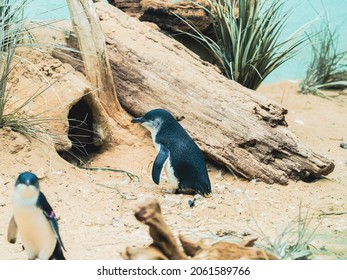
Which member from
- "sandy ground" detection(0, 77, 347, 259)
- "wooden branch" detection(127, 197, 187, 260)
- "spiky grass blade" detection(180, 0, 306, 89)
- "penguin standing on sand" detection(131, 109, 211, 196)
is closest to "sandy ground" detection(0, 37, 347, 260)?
"sandy ground" detection(0, 77, 347, 259)

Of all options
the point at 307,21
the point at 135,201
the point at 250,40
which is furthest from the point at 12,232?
the point at 307,21

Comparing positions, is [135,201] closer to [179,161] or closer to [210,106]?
[179,161]

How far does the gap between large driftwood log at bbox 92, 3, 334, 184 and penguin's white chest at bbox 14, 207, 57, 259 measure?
2.68 meters

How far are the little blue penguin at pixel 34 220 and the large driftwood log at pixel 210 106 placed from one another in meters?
2.64

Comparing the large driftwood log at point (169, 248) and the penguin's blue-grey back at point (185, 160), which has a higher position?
the large driftwood log at point (169, 248)

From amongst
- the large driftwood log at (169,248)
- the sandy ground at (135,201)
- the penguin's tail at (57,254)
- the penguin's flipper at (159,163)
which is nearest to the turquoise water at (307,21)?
the sandy ground at (135,201)

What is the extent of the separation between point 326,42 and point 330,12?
0.44 meters

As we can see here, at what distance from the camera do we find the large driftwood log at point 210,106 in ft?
17.9

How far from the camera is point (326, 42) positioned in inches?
391

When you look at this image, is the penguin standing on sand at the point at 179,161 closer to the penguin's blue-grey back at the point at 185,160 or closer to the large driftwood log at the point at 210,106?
the penguin's blue-grey back at the point at 185,160

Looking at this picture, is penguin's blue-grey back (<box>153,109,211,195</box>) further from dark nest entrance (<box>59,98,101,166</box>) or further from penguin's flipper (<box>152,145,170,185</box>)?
dark nest entrance (<box>59,98,101,166</box>)

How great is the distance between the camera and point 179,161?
16.5 feet

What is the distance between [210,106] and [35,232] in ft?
9.40

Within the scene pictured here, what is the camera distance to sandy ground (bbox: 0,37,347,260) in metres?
3.90
